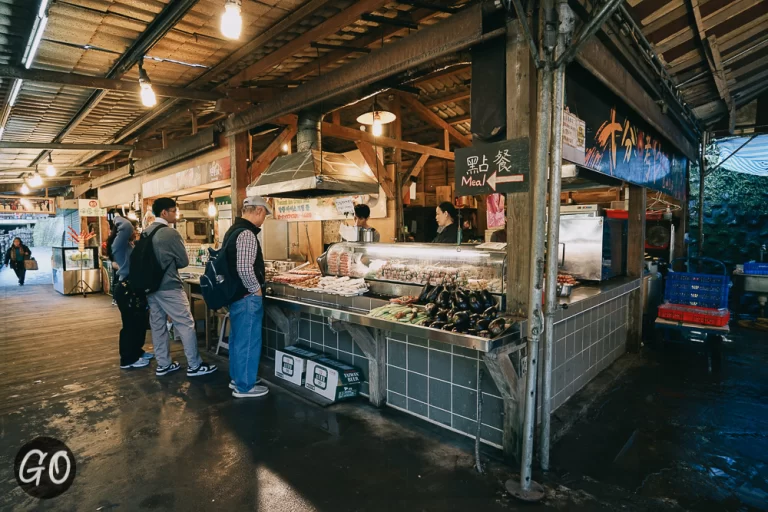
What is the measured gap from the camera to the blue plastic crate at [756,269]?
329 inches

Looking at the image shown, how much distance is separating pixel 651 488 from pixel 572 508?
75cm

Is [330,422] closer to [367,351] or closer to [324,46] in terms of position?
[367,351]

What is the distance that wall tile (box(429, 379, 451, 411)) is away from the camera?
414cm

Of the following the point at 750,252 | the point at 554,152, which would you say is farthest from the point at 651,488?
the point at 750,252

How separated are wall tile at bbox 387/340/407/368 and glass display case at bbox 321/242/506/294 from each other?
0.78 m

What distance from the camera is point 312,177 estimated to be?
571cm

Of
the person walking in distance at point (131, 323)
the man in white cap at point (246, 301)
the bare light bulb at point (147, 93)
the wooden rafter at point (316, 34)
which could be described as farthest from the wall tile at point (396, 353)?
the bare light bulb at point (147, 93)

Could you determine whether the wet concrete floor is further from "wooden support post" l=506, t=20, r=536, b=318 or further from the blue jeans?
"wooden support post" l=506, t=20, r=536, b=318

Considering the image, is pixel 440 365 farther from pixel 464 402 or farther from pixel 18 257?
pixel 18 257

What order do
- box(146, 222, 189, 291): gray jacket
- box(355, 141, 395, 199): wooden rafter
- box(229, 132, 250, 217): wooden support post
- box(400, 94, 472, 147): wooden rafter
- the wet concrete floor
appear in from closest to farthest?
the wet concrete floor → box(146, 222, 189, 291): gray jacket → box(229, 132, 250, 217): wooden support post → box(355, 141, 395, 199): wooden rafter → box(400, 94, 472, 147): wooden rafter

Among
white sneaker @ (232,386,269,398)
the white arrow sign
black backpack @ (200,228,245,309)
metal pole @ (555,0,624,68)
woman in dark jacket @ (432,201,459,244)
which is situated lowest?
white sneaker @ (232,386,269,398)

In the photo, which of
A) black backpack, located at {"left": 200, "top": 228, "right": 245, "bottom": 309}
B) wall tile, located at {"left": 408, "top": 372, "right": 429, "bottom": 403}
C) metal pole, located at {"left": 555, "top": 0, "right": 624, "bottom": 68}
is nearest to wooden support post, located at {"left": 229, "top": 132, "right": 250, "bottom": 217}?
black backpack, located at {"left": 200, "top": 228, "right": 245, "bottom": 309}

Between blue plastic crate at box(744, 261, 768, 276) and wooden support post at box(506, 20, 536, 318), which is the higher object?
wooden support post at box(506, 20, 536, 318)

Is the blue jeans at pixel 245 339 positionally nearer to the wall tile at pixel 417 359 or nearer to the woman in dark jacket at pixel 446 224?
the wall tile at pixel 417 359
